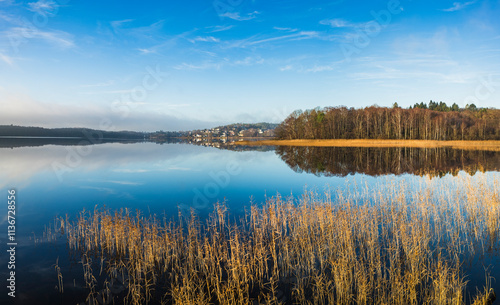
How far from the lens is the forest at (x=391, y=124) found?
260 ft

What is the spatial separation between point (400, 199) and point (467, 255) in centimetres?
Result: 566

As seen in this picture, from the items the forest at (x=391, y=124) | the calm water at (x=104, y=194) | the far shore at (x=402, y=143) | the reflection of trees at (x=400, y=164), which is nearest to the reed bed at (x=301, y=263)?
the calm water at (x=104, y=194)

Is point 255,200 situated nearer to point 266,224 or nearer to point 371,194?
point 266,224

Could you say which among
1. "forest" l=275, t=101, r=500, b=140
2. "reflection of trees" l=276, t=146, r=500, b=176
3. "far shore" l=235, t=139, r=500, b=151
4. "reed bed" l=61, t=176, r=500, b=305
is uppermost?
"forest" l=275, t=101, r=500, b=140

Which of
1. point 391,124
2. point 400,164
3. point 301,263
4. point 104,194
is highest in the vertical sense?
point 391,124

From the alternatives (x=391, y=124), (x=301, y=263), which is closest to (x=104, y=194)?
(x=301, y=263)

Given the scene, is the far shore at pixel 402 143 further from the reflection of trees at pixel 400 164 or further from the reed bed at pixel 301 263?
the reed bed at pixel 301 263

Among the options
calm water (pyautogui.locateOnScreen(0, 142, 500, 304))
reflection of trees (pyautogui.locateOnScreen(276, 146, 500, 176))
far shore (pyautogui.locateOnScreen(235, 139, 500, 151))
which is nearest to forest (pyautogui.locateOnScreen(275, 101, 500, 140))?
far shore (pyautogui.locateOnScreen(235, 139, 500, 151))

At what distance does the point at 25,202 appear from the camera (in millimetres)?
18016

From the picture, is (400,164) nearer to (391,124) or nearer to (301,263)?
(301,263)

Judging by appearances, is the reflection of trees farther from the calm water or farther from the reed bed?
the reed bed

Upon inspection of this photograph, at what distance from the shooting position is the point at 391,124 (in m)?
86.3

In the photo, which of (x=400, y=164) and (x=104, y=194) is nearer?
(x=104, y=194)

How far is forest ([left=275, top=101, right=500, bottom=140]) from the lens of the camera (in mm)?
79188
